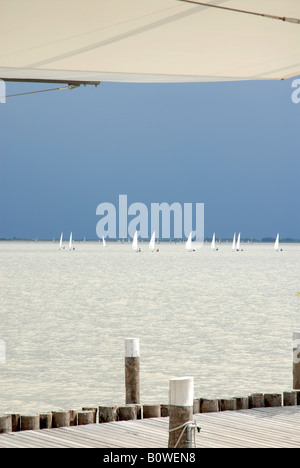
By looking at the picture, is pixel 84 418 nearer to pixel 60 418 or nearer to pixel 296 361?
pixel 60 418

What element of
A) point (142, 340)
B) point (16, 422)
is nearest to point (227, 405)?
point (16, 422)

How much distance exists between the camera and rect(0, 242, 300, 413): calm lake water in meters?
16.3

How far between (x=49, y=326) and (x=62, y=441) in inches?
916

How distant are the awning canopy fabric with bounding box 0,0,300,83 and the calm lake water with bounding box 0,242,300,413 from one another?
8995 mm

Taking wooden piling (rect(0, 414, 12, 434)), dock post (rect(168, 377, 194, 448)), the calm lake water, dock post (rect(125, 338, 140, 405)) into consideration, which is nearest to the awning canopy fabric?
dock post (rect(168, 377, 194, 448))

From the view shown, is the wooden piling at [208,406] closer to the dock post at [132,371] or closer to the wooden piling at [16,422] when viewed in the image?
the dock post at [132,371]

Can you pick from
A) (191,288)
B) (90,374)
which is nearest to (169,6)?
(90,374)

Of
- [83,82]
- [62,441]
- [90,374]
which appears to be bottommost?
[90,374]

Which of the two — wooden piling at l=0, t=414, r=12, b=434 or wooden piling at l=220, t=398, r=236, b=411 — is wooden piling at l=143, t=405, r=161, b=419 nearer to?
wooden piling at l=220, t=398, r=236, b=411

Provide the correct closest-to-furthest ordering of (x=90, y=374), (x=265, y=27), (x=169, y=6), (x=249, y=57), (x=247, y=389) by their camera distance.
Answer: (x=169, y=6)
(x=265, y=27)
(x=249, y=57)
(x=247, y=389)
(x=90, y=374)

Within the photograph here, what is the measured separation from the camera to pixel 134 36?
5691mm

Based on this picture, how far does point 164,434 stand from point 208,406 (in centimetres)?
106

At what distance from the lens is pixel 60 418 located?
689 cm
